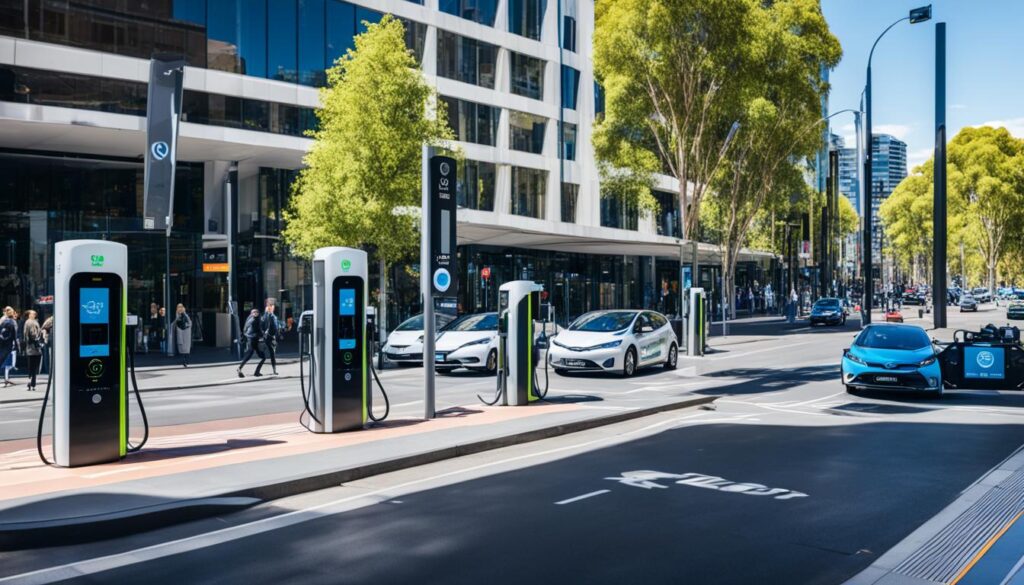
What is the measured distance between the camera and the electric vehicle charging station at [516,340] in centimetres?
1518

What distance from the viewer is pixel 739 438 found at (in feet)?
39.3

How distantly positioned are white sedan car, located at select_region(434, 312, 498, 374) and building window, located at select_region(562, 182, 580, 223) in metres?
25.3

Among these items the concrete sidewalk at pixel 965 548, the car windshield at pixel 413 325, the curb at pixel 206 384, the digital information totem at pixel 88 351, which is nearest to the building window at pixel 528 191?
the car windshield at pixel 413 325

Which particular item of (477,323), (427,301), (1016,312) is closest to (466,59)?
(477,323)

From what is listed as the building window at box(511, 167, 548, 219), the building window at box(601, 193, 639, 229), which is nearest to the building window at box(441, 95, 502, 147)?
the building window at box(511, 167, 548, 219)

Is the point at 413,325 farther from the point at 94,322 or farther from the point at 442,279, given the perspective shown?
the point at 94,322

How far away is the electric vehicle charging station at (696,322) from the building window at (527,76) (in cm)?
2016

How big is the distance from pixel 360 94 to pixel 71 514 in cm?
2287

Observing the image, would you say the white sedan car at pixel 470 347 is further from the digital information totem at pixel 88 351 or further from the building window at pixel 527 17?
the building window at pixel 527 17

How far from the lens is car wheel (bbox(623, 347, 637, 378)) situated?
21047mm

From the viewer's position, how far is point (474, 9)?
41.3 meters

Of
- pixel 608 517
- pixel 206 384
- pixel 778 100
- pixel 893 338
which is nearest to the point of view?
pixel 608 517

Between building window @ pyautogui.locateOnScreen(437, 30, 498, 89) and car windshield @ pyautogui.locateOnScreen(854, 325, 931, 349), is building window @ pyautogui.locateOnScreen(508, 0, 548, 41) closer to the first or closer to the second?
building window @ pyautogui.locateOnScreen(437, 30, 498, 89)

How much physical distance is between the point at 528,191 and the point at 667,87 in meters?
10.7
